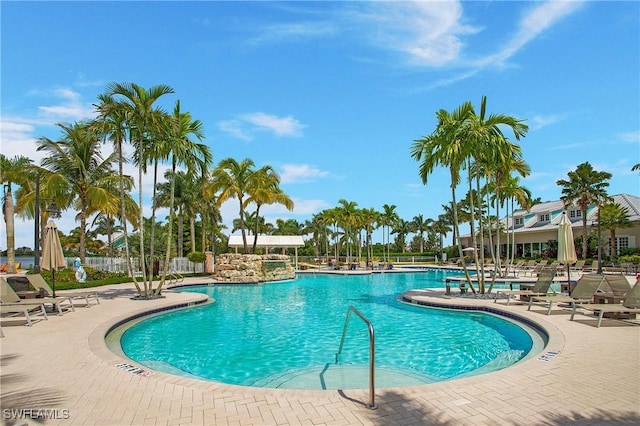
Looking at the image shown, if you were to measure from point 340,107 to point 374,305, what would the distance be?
29.6 feet

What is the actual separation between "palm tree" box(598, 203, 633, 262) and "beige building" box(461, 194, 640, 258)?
0.95m

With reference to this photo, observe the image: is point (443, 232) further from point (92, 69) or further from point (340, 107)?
point (92, 69)

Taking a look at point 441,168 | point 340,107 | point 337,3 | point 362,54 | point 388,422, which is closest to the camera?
point 388,422

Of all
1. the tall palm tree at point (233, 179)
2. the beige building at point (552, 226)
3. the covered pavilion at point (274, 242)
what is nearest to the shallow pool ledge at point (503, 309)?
the tall palm tree at point (233, 179)

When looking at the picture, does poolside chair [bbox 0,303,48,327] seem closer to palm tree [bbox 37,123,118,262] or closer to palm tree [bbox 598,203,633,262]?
palm tree [bbox 37,123,118,262]

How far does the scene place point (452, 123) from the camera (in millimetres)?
14742

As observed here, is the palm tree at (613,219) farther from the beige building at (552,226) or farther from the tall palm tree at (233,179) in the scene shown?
the tall palm tree at (233,179)

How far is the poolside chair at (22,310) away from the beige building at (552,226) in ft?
101

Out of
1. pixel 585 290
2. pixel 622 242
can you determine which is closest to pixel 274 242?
pixel 585 290

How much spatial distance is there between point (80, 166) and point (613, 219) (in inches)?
1496

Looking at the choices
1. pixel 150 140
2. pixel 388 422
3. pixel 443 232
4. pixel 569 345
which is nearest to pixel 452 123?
pixel 569 345

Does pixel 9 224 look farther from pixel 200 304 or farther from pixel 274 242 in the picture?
pixel 200 304

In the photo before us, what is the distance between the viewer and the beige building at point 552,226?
33.7 meters

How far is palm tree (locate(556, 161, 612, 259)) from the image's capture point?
33.1 metres
